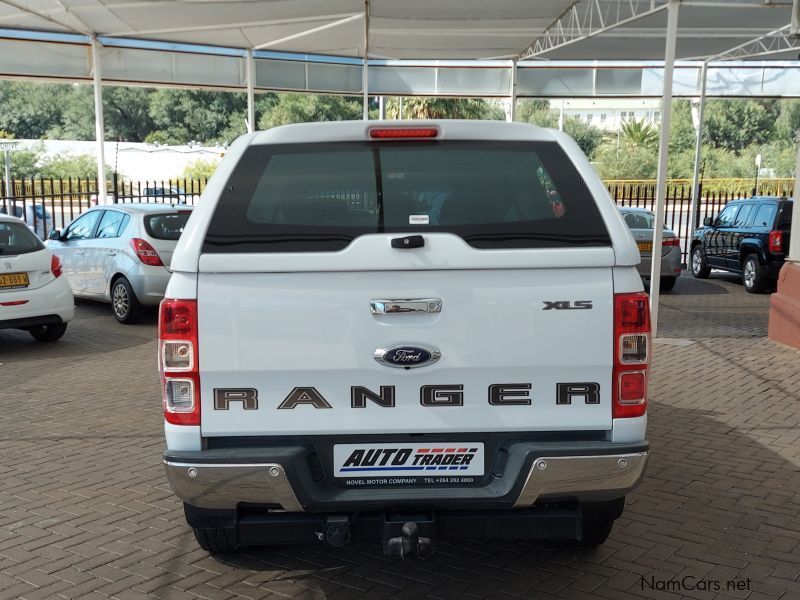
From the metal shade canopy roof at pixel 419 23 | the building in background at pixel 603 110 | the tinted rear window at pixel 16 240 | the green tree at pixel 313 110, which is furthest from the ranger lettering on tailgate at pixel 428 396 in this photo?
the building in background at pixel 603 110

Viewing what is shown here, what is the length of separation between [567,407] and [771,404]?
4901 millimetres

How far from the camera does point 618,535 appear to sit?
452cm

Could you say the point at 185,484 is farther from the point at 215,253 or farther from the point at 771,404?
the point at 771,404

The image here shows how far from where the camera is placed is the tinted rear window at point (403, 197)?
3.23 meters

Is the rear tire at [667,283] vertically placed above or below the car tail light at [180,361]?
below

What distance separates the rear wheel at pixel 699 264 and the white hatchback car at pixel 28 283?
12.0 meters

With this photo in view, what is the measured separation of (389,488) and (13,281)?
7499 millimetres

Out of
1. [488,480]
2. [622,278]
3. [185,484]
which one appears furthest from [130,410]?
[622,278]

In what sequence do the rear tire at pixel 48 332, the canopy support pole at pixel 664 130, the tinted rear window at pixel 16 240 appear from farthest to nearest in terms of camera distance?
the rear tire at pixel 48 332 < the canopy support pole at pixel 664 130 < the tinted rear window at pixel 16 240

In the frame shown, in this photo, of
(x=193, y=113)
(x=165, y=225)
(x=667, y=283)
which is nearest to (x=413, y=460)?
(x=165, y=225)

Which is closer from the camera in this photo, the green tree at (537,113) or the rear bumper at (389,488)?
A: the rear bumper at (389,488)

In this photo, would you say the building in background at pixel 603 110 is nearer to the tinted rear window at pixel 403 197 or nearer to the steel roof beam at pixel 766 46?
the steel roof beam at pixel 766 46

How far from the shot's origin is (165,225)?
11.4 metres

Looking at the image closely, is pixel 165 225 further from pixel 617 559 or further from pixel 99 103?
pixel 617 559
